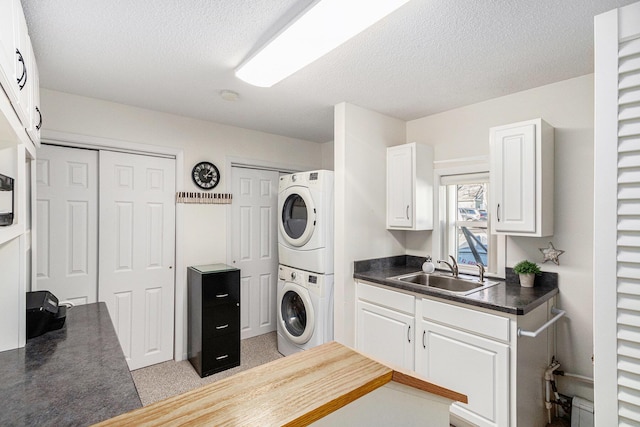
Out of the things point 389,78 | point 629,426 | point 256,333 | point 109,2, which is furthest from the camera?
point 256,333

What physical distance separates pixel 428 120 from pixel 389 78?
39.5 inches

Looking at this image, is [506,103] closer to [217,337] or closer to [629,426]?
[629,426]

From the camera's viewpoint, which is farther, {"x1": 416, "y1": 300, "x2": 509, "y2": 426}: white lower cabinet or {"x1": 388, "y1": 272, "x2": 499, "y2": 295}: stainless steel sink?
{"x1": 388, "y1": 272, "x2": 499, "y2": 295}: stainless steel sink

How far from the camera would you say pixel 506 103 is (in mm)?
2516

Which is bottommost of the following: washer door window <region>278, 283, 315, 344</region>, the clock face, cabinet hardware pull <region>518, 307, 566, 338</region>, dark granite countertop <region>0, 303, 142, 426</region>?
washer door window <region>278, 283, 315, 344</region>

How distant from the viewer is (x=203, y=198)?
313cm

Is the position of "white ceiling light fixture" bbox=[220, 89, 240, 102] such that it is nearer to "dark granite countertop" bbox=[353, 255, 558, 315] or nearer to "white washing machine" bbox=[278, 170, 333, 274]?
"white washing machine" bbox=[278, 170, 333, 274]

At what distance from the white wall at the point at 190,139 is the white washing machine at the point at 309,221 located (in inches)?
26.7

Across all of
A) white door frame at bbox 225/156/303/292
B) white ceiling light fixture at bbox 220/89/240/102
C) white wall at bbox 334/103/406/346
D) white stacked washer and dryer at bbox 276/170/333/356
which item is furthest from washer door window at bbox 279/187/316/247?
white ceiling light fixture at bbox 220/89/240/102

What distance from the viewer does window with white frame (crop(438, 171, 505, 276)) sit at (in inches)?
104

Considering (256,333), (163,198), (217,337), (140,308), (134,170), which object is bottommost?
(256,333)

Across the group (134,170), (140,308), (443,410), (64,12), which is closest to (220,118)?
(134,170)

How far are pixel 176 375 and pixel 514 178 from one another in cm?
311

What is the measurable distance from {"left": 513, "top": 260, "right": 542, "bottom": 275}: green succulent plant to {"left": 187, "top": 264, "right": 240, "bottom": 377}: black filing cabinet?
7.54 feet
